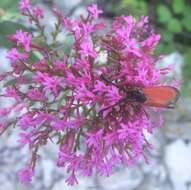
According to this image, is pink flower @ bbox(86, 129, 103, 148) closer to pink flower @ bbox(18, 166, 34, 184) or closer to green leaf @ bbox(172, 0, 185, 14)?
pink flower @ bbox(18, 166, 34, 184)

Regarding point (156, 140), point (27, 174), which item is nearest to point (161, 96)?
point (27, 174)

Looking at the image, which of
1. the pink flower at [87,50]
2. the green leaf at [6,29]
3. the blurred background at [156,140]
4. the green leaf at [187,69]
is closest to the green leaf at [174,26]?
the blurred background at [156,140]

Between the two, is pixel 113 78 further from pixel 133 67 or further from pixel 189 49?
pixel 189 49

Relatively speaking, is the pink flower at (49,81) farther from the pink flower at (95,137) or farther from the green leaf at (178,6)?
the green leaf at (178,6)

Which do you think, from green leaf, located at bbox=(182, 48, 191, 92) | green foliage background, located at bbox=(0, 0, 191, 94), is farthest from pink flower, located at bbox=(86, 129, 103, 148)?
green leaf, located at bbox=(182, 48, 191, 92)

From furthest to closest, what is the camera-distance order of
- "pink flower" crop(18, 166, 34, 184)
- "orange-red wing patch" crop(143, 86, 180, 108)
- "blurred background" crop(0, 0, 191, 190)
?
"blurred background" crop(0, 0, 191, 190) → "pink flower" crop(18, 166, 34, 184) → "orange-red wing patch" crop(143, 86, 180, 108)

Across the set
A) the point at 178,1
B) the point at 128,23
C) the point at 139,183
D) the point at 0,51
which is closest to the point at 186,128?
the point at 139,183
